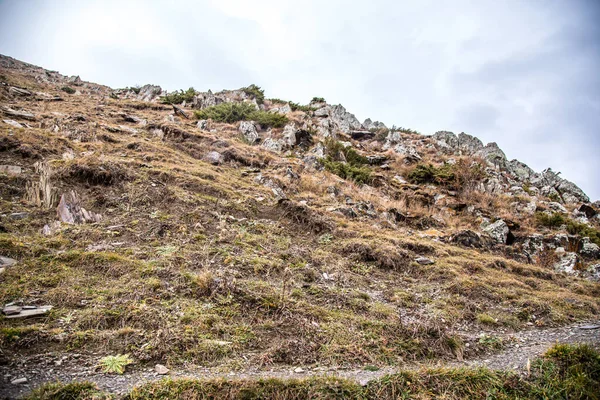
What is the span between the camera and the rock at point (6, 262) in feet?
15.9

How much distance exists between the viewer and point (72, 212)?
22.7 feet

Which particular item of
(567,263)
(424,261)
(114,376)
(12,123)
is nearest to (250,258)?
(114,376)

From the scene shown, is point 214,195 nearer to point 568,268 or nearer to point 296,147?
point 296,147

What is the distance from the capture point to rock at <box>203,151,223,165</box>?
1409cm

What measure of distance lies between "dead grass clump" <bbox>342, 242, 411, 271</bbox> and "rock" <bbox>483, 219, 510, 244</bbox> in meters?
5.57

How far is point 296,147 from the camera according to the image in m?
19.9

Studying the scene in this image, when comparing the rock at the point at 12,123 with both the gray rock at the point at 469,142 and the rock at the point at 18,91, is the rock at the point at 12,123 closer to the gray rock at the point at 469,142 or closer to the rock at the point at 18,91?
the rock at the point at 18,91

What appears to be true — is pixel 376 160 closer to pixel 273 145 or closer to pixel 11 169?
pixel 273 145

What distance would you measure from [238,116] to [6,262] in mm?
20577

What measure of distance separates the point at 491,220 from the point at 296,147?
12.4 metres

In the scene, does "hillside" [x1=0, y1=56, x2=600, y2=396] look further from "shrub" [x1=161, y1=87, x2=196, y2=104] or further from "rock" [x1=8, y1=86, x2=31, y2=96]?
"shrub" [x1=161, y1=87, x2=196, y2=104]

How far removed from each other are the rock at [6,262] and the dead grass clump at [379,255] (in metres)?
7.22

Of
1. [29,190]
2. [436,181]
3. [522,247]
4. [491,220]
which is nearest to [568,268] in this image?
[522,247]

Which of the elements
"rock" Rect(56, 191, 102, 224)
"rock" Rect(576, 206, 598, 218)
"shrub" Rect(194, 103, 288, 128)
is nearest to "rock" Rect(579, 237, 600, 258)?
"rock" Rect(576, 206, 598, 218)
